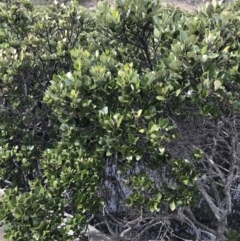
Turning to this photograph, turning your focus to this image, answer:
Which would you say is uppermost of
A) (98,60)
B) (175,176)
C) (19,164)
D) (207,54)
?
(207,54)

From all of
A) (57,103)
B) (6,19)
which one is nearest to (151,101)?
(57,103)

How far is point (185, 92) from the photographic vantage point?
3279 millimetres

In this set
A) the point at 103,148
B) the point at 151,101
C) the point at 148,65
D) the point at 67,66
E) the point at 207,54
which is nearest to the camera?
the point at 207,54

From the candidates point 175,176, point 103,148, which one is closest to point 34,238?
point 103,148

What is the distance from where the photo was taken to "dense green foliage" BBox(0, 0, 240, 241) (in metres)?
3.24

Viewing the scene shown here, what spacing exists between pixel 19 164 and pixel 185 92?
2674 millimetres

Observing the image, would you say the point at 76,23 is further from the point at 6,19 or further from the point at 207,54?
the point at 207,54

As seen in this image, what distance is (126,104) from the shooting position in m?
3.33

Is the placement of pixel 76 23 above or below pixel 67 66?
above

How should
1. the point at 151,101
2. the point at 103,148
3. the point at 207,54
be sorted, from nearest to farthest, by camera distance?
1. the point at 207,54
2. the point at 151,101
3. the point at 103,148

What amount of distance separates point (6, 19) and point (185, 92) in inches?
117

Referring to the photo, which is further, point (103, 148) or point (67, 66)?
point (67, 66)

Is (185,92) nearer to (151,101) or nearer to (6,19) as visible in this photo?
(151,101)

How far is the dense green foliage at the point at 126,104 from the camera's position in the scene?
3.24 meters
